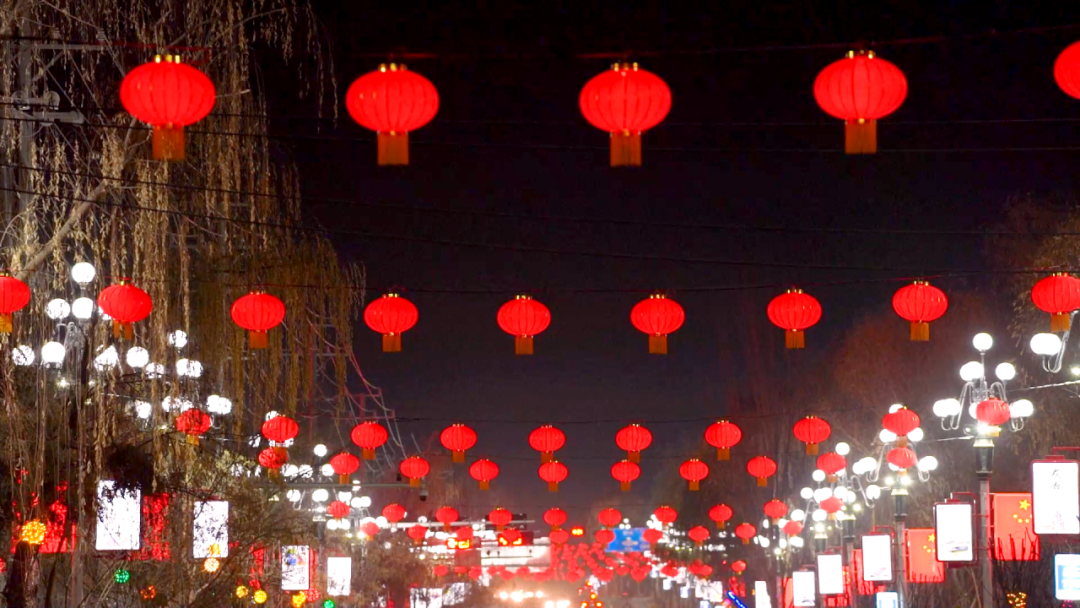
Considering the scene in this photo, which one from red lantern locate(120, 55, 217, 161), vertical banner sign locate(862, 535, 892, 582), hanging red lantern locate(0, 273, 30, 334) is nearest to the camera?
red lantern locate(120, 55, 217, 161)

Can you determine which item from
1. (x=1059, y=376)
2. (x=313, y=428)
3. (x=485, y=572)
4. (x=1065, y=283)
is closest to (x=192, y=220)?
(x=1065, y=283)

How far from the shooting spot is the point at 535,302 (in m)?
17.7

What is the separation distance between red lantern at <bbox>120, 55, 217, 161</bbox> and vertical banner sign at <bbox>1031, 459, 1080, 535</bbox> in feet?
53.0

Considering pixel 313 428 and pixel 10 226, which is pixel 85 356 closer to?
pixel 10 226

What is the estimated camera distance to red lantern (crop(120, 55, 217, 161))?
10016 mm

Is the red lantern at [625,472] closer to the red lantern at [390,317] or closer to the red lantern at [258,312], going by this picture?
the red lantern at [390,317]

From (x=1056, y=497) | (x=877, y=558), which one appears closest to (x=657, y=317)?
(x=1056, y=497)

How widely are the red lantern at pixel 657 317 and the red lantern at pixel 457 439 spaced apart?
8.88m

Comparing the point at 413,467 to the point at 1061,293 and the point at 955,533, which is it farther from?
Result: the point at 1061,293

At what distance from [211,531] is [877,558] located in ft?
61.0

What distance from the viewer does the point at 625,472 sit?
30.7 m

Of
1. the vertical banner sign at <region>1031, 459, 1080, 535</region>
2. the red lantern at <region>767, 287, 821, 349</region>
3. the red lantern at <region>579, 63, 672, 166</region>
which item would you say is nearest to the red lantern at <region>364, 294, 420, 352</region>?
the red lantern at <region>767, 287, 821, 349</region>

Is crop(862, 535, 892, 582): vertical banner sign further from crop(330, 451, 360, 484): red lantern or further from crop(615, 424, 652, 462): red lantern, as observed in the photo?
crop(330, 451, 360, 484): red lantern

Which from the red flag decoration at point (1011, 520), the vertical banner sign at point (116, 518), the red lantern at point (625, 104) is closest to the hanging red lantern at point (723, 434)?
the red flag decoration at point (1011, 520)
